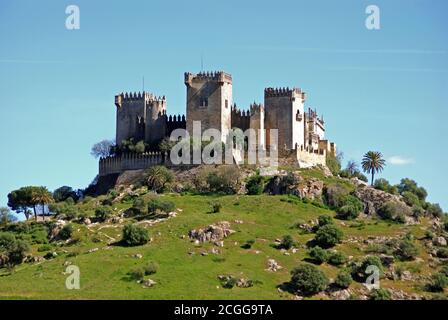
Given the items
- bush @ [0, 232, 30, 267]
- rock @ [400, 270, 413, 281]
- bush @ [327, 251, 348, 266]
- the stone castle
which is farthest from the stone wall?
rock @ [400, 270, 413, 281]

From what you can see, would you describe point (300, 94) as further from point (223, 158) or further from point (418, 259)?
point (418, 259)

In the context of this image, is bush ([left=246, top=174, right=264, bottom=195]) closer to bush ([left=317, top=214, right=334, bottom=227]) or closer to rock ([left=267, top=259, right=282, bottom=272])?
bush ([left=317, top=214, right=334, bottom=227])

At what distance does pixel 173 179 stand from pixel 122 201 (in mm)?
7034

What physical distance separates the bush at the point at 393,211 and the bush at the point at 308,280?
22.6 metres

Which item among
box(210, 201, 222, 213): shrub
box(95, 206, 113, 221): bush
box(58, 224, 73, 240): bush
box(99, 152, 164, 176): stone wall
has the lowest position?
box(58, 224, 73, 240): bush

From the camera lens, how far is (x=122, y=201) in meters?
146

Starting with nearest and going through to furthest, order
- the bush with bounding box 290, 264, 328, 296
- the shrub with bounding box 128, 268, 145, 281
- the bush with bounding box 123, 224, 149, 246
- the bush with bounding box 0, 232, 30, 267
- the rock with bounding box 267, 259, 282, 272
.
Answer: the bush with bounding box 290, 264, 328, 296 → the shrub with bounding box 128, 268, 145, 281 → the rock with bounding box 267, 259, 282, 272 → the bush with bounding box 0, 232, 30, 267 → the bush with bounding box 123, 224, 149, 246

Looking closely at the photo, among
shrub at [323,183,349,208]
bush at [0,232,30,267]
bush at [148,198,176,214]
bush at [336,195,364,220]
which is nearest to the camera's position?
bush at [0,232,30,267]

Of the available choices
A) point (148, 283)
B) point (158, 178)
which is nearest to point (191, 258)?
point (148, 283)

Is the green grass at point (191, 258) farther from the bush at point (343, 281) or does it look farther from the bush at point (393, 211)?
the bush at point (343, 281)

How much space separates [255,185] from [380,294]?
28045 mm

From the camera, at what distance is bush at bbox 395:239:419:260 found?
13200 cm

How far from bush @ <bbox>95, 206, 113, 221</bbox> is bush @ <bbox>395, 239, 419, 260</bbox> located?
1203 inches
